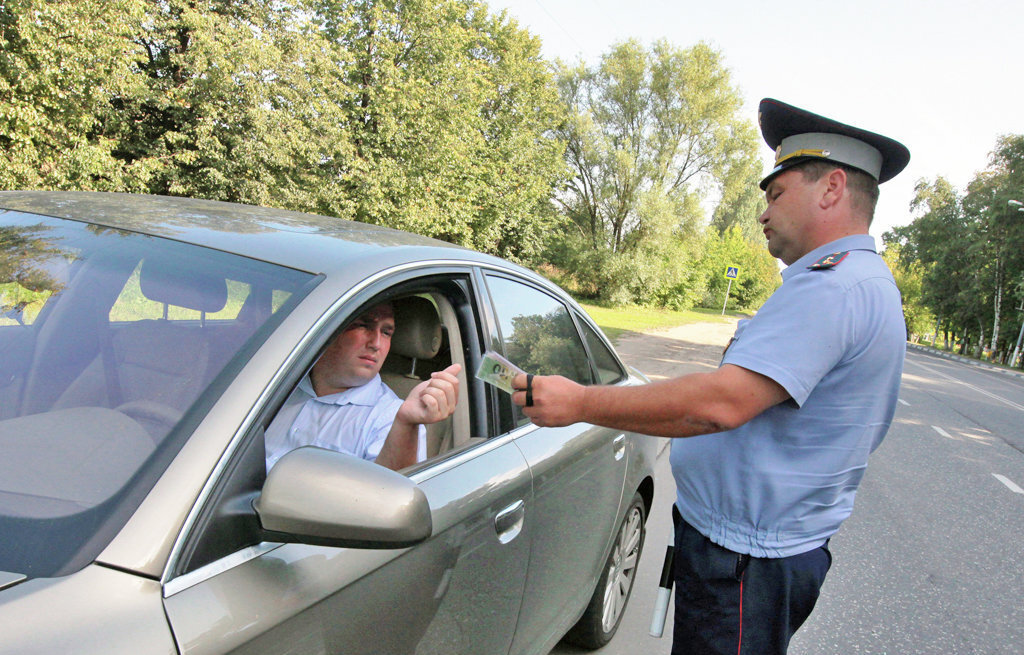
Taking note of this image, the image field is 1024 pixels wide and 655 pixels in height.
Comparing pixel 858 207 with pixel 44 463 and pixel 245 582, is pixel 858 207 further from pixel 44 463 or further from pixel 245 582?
pixel 44 463

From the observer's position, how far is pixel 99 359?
1.49m

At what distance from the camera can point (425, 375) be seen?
98.7 inches

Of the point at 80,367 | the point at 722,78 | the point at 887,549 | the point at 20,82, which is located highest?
the point at 722,78

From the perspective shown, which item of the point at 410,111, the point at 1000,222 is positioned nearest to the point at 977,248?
the point at 1000,222

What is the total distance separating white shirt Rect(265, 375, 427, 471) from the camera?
79.3 inches

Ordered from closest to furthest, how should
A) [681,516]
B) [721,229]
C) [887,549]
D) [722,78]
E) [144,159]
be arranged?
[681,516]
[887,549]
[144,159]
[722,78]
[721,229]

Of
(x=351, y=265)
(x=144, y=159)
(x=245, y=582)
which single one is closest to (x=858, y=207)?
(x=351, y=265)

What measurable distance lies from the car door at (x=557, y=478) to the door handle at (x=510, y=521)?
10 cm

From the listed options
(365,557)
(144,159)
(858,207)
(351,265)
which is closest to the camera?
(365,557)

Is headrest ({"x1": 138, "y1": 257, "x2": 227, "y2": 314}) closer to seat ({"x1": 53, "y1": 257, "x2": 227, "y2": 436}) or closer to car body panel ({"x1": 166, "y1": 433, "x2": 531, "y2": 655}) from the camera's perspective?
seat ({"x1": 53, "y1": 257, "x2": 227, "y2": 436})

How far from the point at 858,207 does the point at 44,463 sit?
1.95 meters

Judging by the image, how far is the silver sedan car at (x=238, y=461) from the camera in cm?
111

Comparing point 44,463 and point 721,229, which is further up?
point 721,229

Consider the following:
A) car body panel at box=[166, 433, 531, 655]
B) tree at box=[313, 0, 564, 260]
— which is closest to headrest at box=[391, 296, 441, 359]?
car body panel at box=[166, 433, 531, 655]
